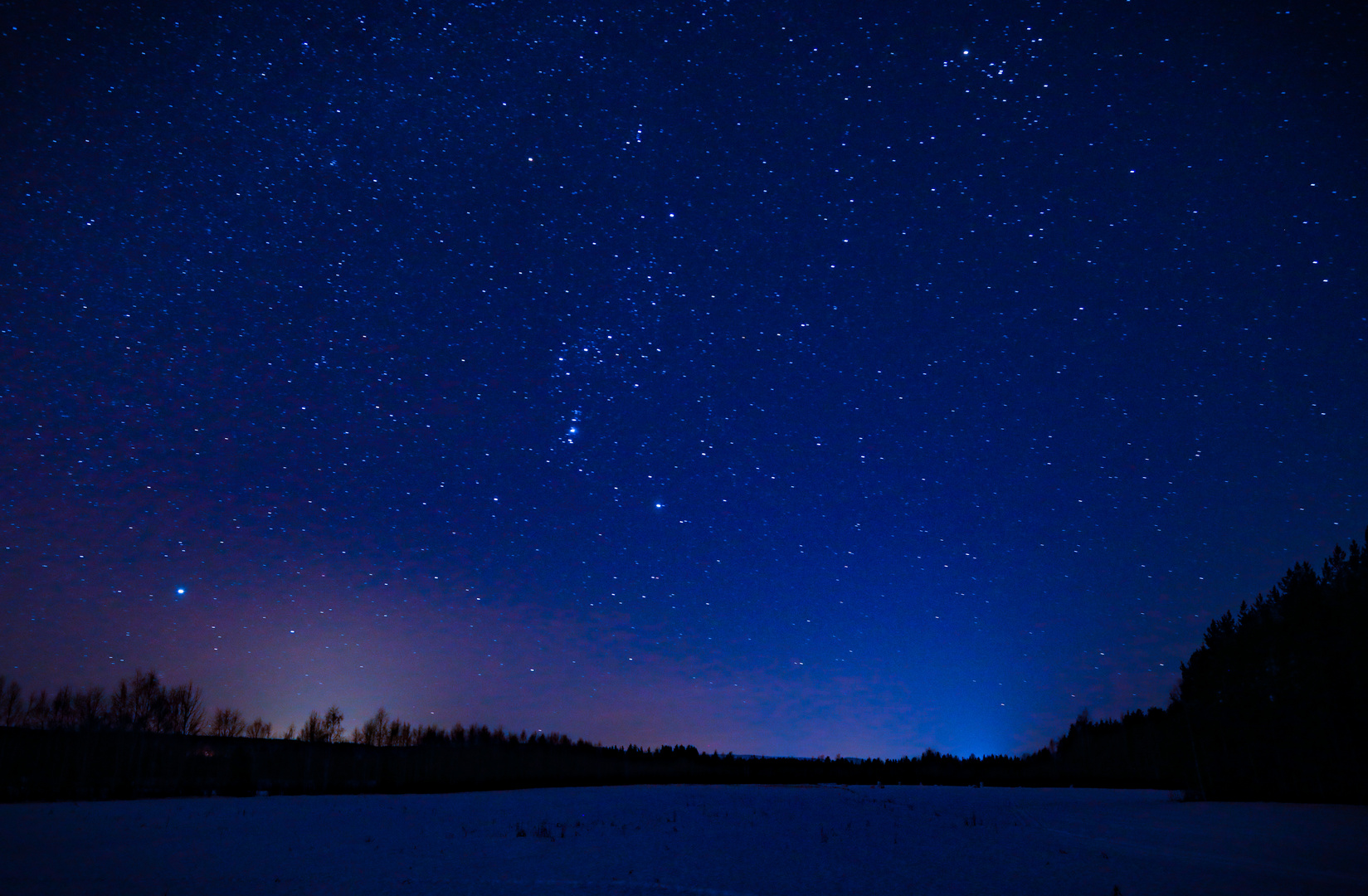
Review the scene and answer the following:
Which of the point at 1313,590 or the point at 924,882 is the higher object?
the point at 1313,590

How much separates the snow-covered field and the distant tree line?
415 inches

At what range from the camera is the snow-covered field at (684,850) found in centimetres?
1644

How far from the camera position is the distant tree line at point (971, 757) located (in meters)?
45.1

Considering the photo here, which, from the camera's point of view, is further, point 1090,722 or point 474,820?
point 1090,722

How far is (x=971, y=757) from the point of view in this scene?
426ft

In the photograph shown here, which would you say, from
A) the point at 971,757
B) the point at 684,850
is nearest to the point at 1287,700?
the point at 684,850

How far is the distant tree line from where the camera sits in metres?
45.1

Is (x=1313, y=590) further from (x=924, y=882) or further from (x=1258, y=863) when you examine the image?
(x=924, y=882)

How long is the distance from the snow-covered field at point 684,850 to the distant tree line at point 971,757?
1055 centimetres

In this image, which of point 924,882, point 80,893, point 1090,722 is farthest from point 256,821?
point 1090,722

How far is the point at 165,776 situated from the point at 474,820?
2917 inches

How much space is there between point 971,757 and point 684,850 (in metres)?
127

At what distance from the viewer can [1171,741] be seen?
5791 centimetres

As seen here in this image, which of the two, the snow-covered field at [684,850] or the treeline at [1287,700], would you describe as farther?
the treeline at [1287,700]
